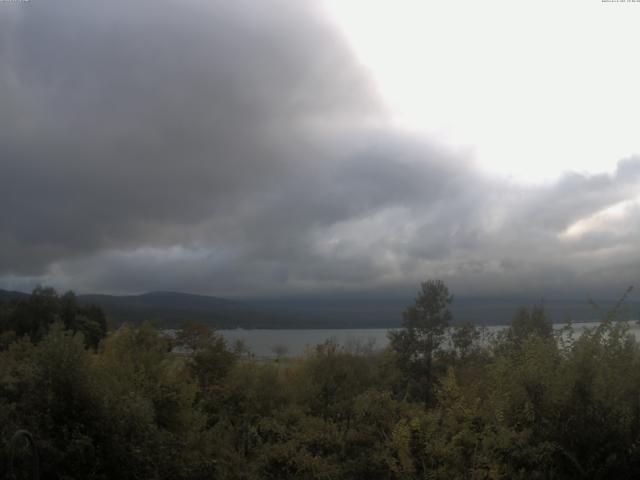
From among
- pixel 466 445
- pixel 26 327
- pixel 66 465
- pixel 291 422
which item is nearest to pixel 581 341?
pixel 466 445

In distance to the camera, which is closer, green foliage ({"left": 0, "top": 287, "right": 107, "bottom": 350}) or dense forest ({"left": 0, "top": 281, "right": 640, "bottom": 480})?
dense forest ({"left": 0, "top": 281, "right": 640, "bottom": 480})

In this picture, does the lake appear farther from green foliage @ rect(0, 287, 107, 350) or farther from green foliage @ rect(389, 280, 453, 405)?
green foliage @ rect(0, 287, 107, 350)

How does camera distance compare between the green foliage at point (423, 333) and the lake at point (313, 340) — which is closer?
the lake at point (313, 340)

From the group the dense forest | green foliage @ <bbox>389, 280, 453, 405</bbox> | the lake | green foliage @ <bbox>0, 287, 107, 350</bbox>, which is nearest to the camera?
the dense forest

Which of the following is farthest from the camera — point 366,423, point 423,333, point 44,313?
Answer: point 44,313

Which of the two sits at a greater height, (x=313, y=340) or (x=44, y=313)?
(x=44, y=313)

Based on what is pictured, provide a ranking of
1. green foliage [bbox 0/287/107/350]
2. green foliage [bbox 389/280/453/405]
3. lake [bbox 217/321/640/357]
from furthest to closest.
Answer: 1. green foliage [bbox 0/287/107/350]
2. green foliage [bbox 389/280/453/405]
3. lake [bbox 217/321/640/357]

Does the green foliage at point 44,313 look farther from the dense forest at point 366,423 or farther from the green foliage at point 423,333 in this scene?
the dense forest at point 366,423

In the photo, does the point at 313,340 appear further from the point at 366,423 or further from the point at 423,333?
the point at 366,423

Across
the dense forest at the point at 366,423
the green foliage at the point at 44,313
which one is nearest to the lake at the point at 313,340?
the dense forest at the point at 366,423

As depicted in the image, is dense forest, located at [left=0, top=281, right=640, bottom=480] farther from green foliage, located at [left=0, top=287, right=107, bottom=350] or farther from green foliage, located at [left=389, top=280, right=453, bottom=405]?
green foliage, located at [left=0, top=287, right=107, bottom=350]

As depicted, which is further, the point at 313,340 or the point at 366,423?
the point at 313,340

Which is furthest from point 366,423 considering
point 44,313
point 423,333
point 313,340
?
point 44,313

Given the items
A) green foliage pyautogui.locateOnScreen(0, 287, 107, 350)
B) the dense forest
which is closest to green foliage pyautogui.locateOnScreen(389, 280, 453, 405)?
the dense forest
